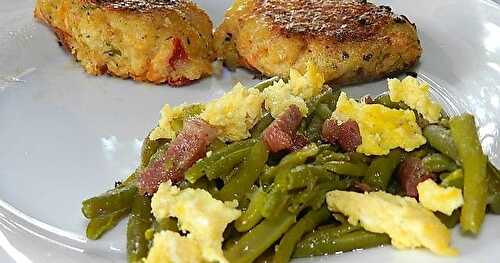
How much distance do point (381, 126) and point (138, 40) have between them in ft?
4.00

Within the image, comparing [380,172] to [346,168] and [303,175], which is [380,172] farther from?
[303,175]

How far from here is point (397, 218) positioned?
6.82 feet

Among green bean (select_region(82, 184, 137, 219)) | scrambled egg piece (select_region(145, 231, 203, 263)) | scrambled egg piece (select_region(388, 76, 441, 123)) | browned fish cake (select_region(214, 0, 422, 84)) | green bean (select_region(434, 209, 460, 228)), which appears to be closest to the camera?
scrambled egg piece (select_region(145, 231, 203, 263))

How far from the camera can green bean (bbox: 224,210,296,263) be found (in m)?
2.04

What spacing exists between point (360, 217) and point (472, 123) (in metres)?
0.49

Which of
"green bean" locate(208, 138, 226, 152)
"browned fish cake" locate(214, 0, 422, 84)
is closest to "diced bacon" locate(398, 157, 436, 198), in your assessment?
"green bean" locate(208, 138, 226, 152)

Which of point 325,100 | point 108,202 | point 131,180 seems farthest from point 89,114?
point 325,100

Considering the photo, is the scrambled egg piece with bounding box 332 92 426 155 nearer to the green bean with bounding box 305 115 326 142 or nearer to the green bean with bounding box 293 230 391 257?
the green bean with bounding box 305 115 326 142

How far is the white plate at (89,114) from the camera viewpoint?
2.26 m

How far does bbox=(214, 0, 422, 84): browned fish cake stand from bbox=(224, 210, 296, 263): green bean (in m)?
1.08

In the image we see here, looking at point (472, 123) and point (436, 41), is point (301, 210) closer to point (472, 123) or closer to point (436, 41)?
point (472, 123)

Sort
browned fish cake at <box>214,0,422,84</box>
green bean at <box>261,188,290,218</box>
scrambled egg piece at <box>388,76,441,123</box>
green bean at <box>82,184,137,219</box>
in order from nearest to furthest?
green bean at <box>261,188,290,218</box> < green bean at <box>82,184,137,219</box> < scrambled egg piece at <box>388,76,441,123</box> < browned fish cake at <box>214,0,422,84</box>

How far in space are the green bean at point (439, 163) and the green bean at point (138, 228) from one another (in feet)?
2.85

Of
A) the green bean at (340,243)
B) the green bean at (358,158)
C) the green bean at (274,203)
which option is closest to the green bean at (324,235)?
the green bean at (340,243)
